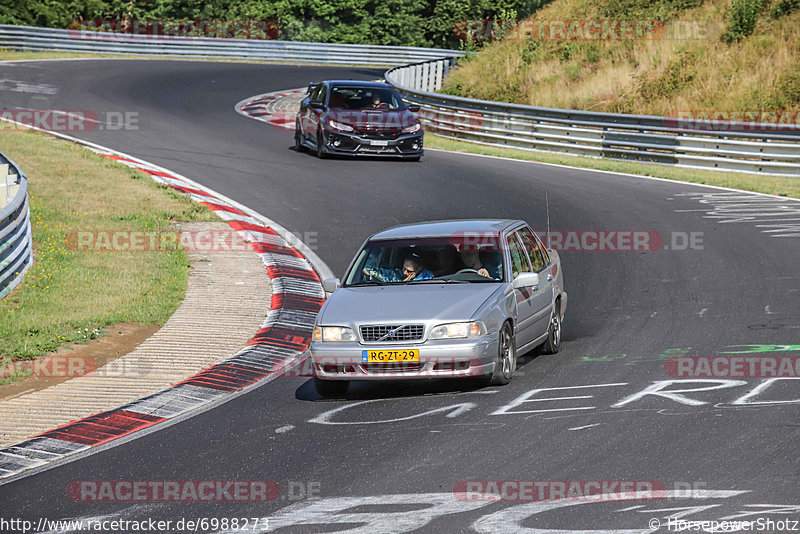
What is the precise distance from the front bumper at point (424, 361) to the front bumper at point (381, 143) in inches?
590

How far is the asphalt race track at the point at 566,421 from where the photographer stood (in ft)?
22.7

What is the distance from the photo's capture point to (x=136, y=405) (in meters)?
10.1

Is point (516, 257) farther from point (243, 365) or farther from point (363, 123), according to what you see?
point (363, 123)

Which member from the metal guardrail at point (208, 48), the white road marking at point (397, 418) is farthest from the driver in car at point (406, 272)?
the metal guardrail at point (208, 48)

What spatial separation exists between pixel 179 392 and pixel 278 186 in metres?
A: 12.1

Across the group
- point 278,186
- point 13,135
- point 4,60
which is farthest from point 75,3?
point 278,186

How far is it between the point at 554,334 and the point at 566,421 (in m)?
3.09

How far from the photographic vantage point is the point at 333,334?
10.1 metres

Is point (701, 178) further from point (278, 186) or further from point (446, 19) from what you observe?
point (446, 19)

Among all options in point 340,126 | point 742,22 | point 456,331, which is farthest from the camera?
point 742,22

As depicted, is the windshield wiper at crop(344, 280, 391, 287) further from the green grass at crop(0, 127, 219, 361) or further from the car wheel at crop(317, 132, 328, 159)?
the car wheel at crop(317, 132, 328, 159)

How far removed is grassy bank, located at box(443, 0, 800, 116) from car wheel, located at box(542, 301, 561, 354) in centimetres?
1938

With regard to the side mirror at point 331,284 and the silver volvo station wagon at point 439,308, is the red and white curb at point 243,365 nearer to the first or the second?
the side mirror at point 331,284

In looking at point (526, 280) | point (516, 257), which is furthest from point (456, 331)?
point (516, 257)
